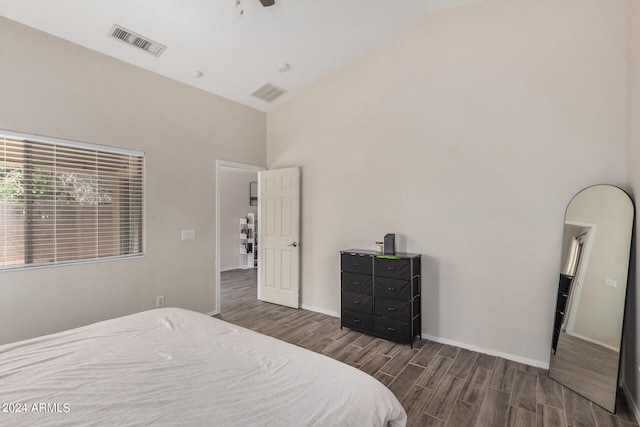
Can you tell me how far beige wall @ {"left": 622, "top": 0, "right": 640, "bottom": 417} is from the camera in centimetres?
226

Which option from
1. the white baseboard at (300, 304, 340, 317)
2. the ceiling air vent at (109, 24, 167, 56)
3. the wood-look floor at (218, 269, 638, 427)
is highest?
the ceiling air vent at (109, 24, 167, 56)

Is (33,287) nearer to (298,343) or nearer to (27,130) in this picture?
(27,130)

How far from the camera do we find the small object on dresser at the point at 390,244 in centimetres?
352

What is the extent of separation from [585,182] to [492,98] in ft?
3.76

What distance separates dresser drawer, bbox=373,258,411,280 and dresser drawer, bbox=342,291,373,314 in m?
0.34

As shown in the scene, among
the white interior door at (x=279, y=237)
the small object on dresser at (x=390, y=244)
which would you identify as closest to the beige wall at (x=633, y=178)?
the small object on dresser at (x=390, y=244)

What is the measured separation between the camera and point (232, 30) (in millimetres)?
3096

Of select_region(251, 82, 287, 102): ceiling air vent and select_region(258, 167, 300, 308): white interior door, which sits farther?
select_region(258, 167, 300, 308): white interior door

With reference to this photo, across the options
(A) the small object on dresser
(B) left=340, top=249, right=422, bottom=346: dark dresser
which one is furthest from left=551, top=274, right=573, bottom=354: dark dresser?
(A) the small object on dresser

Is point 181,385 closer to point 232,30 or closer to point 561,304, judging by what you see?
point 561,304

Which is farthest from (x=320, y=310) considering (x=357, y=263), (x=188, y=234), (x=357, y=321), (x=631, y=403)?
(x=631, y=403)

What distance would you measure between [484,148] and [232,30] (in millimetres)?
2832

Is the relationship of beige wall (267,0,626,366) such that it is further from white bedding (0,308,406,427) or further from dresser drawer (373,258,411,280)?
white bedding (0,308,406,427)

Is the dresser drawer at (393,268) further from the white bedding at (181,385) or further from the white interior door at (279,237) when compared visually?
the white bedding at (181,385)
